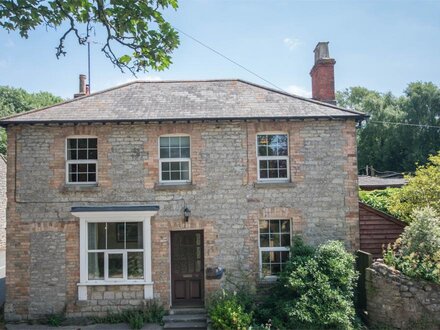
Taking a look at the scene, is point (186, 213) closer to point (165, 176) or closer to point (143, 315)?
point (165, 176)

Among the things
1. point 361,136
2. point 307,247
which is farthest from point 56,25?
point 361,136

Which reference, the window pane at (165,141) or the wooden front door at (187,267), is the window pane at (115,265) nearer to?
the wooden front door at (187,267)

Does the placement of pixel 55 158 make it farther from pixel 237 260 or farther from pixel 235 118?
pixel 237 260

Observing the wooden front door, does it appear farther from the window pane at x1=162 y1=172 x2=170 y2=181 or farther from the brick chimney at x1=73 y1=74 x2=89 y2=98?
the brick chimney at x1=73 y1=74 x2=89 y2=98

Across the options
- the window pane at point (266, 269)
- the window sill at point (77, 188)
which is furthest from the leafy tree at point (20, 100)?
the window pane at point (266, 269)

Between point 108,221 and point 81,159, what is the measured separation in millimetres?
2187

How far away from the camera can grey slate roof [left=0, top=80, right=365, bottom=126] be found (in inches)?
462

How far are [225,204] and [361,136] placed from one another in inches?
1470

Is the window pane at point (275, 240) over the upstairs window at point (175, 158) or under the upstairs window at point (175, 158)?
under

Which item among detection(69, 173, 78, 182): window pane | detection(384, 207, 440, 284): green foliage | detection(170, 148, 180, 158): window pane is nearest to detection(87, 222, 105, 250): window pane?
detection(69, 173, 78, 182): window pane

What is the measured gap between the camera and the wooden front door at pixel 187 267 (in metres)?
11.9

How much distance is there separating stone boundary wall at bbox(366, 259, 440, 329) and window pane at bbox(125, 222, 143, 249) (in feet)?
23.0

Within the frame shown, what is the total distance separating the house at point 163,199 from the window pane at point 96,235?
0.04m

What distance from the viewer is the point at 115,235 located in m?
11.9
